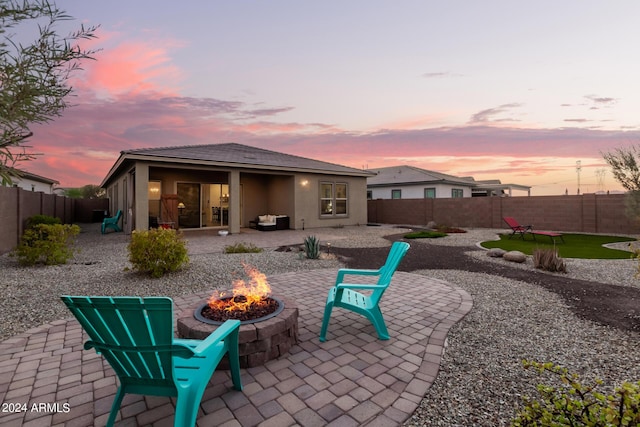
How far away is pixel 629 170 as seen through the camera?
11.0 m

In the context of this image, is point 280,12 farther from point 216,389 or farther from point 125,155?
point 216,389

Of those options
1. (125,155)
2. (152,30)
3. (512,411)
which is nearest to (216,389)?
(512,411)

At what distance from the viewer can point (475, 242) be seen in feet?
35.4

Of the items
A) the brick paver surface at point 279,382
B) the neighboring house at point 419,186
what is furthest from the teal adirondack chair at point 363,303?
the neighboring house at point 419,186

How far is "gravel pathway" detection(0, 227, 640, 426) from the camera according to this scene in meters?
2.20

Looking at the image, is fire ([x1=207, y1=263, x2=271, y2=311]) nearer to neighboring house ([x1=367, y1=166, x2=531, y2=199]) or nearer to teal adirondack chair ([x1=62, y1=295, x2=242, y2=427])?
teal adirondack chair ([x1=62, y1=295, x2=242, y2=427])

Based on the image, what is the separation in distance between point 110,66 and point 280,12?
5.27m

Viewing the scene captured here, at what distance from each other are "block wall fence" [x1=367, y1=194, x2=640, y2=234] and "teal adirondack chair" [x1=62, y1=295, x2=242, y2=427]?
642 inches

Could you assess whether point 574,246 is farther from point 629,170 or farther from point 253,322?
point 253,322

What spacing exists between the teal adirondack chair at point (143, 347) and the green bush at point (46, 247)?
261 inches

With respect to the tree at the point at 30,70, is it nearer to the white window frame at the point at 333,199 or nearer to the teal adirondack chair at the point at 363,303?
the teal adirondack chair at the point at 363,303

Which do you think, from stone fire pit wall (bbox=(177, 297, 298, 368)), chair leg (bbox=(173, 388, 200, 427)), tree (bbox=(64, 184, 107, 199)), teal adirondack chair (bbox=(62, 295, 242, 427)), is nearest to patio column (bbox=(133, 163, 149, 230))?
stone fire pit wall (bbox=(177, 297, 298, 368))

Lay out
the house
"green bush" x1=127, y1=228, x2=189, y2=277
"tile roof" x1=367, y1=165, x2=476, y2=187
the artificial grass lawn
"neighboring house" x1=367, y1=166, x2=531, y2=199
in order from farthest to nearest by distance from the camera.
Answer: "tile roof" x1=367, y1=165, x2=476, y2=187
"neighboring house" x1=367, y1=166, x2=531, y2=199
the house
the artificial grass lawn
"green bush" x1=127, y1=228, x2=189, y2=277

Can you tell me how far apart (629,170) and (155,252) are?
619 inches
